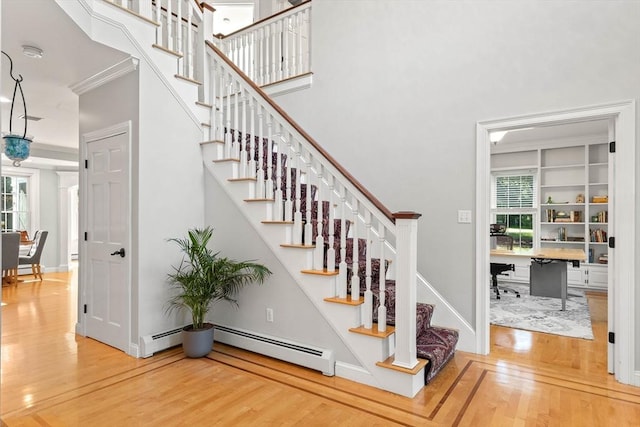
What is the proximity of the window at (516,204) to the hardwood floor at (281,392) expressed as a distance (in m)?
3.99

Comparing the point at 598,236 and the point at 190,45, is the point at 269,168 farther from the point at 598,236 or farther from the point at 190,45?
the point at 598,236

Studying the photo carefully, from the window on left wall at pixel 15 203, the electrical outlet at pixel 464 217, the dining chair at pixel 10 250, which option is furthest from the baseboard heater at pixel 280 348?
the window on left wall at pixel 15 203

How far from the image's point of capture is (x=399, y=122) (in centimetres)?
394

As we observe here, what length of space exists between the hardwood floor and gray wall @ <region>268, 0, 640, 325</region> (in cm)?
78

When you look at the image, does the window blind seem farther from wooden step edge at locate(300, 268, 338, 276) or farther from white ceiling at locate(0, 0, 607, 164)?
wooden step edge at locate(300, 268, 338, 276)

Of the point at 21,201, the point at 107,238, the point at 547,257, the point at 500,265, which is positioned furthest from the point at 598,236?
the point at 21,201

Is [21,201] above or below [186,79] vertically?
below

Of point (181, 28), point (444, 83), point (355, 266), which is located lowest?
point (355, 266)

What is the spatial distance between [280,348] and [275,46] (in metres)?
3.80

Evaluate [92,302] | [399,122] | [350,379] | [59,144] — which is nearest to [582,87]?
[399,122]

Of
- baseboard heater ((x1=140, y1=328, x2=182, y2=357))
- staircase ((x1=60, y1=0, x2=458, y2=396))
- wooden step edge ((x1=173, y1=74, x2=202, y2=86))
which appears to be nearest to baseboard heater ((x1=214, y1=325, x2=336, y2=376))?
staircase ((x1=60, y1=0, x2=458, y2=396))

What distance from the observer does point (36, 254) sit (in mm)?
7262

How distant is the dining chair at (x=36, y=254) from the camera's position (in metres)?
7.19

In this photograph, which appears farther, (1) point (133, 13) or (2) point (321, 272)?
(1) point (133, 13)
